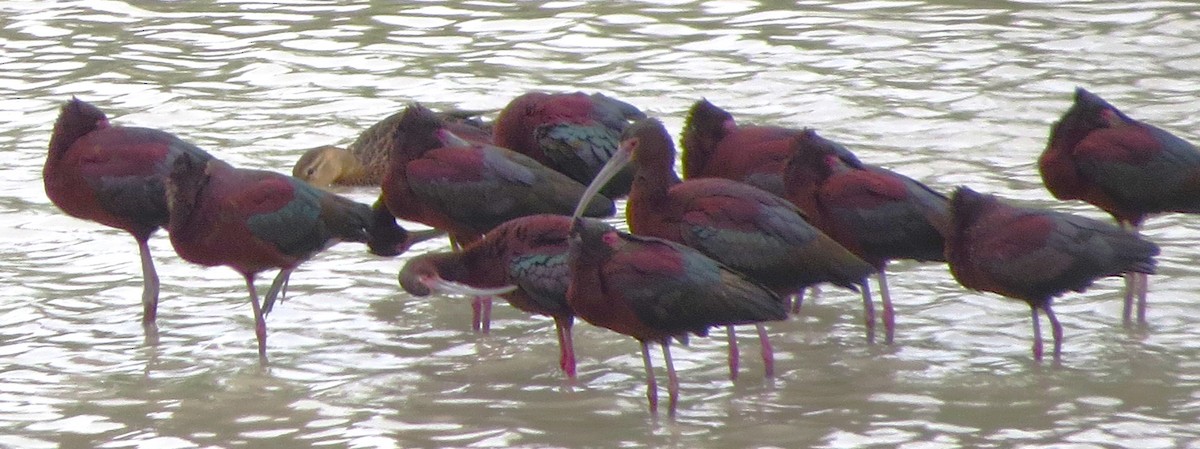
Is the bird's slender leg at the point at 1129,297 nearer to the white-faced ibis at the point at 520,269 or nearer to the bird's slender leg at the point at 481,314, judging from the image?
the white-faced ibis at the point at 520,269

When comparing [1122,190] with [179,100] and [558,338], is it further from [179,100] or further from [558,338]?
[179,100]

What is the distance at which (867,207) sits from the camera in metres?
7.68

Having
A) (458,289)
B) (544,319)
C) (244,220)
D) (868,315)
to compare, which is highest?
(244,220)

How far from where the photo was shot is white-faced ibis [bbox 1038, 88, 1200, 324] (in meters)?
7.88

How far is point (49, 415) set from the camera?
711 centimetres

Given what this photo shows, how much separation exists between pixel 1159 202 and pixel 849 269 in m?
1.55

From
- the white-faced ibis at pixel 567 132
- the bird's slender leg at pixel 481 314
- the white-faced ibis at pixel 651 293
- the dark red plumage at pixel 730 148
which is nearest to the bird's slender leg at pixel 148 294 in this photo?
the bird's slender leg at pixel 481 314

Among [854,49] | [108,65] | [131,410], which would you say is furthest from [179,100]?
[131,410]

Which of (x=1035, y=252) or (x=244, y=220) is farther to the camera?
(x=244, y=220)

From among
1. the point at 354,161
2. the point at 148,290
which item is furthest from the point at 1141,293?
the point at 354,161

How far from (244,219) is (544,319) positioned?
151 centimetres

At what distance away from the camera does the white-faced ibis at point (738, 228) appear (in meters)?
7.29

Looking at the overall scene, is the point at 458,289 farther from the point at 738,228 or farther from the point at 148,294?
the point at 148,294

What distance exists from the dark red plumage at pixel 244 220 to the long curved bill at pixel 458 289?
2.46 feet
